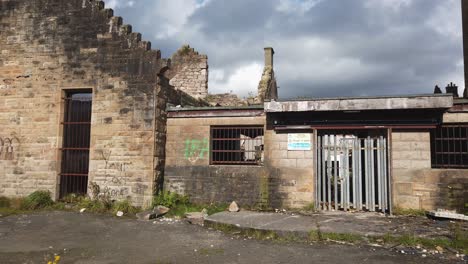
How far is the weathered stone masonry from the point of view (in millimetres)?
10312

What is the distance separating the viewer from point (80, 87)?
10781 mm

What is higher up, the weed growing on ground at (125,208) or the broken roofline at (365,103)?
the broken roofline at (365,103)

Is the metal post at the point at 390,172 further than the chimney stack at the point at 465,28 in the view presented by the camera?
No

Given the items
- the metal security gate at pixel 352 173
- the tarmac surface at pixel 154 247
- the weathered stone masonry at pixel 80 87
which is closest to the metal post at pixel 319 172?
the metal security gate at pixel 352 173

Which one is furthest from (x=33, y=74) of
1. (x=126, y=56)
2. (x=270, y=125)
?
(x=270, y=125)

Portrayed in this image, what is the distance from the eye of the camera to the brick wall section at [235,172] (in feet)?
31.3

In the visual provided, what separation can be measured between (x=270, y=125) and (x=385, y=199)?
359 cm

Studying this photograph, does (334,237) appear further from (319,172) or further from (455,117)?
(455,117)

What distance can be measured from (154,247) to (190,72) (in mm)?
A: 11438

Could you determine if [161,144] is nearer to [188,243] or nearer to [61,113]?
[61,113]

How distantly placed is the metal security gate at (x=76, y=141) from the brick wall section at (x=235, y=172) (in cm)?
282

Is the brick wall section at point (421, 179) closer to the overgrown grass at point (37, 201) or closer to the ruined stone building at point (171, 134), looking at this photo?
the ruined stone building at point (171, 134)

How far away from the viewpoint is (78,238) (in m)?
7.31

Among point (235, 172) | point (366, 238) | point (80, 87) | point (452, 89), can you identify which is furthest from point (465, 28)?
point (80, 87)
